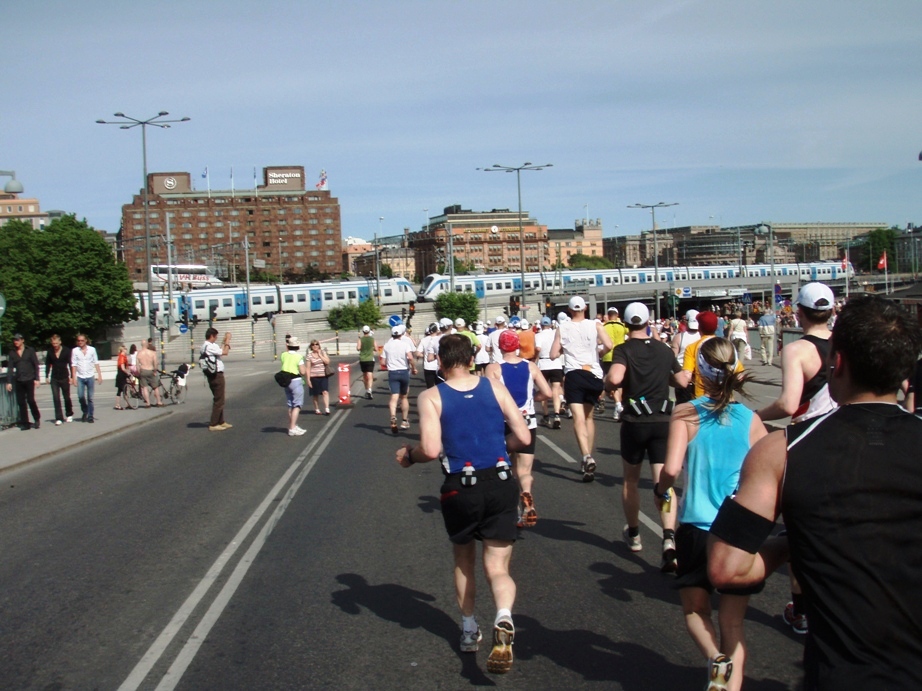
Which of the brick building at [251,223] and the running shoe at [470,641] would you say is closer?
the running shoe at [470,641]

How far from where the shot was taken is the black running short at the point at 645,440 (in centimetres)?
699

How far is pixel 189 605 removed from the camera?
6.30 m

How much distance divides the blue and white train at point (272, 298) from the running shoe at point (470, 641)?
61806mm

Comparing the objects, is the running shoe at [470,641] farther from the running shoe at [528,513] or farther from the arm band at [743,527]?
the running shoe at [528,513]

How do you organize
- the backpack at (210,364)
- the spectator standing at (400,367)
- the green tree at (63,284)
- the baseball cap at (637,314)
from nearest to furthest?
the baseball cap at (637,314), the spectator standing at (400,367), the backpack at (210,364), the green tree at (63,284)

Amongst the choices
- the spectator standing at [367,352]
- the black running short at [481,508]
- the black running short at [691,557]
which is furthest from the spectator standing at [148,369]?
the black running short at [691,557]

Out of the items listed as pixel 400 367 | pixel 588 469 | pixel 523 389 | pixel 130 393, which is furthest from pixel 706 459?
pixel 130 393

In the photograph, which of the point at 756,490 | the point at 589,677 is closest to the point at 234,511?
the point at 589,677

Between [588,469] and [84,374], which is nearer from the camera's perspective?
[588,469]

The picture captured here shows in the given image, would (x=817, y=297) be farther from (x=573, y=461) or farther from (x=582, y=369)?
(x=573, y=461)

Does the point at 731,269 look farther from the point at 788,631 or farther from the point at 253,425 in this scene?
the point at 788,631

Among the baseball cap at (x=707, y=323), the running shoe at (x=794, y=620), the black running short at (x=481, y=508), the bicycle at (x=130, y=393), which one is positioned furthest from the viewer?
the bicycle at (x=130, y=393)

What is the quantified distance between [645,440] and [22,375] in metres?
14.9

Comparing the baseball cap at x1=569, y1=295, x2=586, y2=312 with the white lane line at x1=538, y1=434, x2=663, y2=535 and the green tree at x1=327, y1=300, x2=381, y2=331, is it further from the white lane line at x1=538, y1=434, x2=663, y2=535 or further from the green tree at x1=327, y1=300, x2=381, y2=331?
the green tree at x1=327, y1=300, x2=381, y2=331
